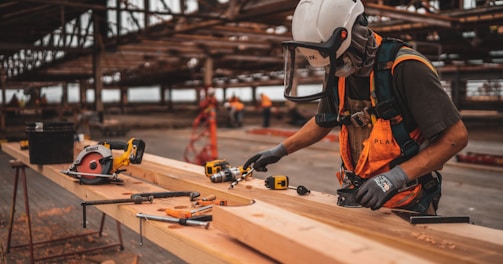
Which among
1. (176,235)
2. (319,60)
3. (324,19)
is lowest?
(176,235)

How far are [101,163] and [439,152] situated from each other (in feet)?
6.85

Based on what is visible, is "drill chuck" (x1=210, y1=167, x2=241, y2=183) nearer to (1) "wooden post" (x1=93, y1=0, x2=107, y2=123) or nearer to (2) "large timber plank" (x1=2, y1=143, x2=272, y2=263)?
(2) "large timber plank" (x1=2, y1=143, x2=272, y2=263)

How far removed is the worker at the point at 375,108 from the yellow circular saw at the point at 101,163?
1.28 meters

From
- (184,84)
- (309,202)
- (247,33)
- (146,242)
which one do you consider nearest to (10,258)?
(146,242)

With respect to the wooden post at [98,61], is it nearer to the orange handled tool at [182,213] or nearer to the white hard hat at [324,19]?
the orange handled tool at [182,213]

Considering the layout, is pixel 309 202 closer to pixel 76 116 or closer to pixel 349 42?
pixel 349 42

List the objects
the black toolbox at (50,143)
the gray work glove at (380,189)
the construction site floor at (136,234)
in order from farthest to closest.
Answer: the construction site floor at (136,234) < the black toolbox at (50,143) < the gray work glove at (380,189)

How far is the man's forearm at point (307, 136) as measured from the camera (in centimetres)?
282

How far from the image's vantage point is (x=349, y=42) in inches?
82.9

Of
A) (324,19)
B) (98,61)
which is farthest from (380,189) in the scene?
(98,61)

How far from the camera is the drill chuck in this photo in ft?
9.39

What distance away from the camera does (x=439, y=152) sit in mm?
2051

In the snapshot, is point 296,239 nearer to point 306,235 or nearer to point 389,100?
point 306,235

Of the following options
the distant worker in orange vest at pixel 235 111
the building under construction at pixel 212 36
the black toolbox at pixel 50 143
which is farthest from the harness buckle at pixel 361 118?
the distant worker in orange vest at pixel 235 111
